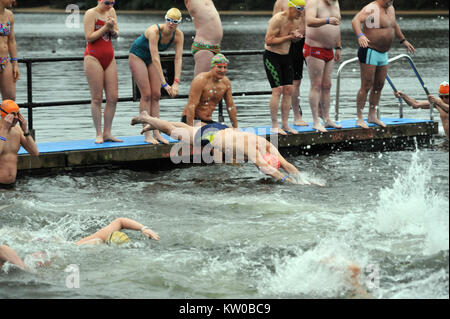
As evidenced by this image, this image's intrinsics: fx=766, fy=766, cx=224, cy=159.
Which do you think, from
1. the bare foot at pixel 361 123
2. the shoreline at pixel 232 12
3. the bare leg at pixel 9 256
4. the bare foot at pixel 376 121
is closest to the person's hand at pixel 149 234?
the bare leg at pixel 9 256

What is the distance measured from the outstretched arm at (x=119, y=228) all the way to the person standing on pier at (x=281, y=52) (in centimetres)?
433

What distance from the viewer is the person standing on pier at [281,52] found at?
36.8ft

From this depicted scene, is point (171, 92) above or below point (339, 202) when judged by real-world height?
above

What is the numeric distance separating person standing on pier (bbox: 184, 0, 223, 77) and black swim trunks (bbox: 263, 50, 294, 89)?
0.82m

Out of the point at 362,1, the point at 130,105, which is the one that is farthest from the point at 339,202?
the point at 362,1

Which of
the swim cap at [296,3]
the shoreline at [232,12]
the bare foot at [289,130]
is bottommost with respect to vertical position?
the shoreline at [232,12]

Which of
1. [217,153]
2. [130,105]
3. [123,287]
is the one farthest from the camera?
[130,105]

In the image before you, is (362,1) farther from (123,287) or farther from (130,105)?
(123,287)

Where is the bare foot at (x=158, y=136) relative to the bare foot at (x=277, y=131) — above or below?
below

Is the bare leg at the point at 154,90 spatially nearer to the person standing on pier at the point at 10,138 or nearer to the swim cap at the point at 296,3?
the swim cap at the point at 296,3

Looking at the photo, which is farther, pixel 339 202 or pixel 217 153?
pixel 217 153

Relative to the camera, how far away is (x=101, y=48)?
34.6ft
